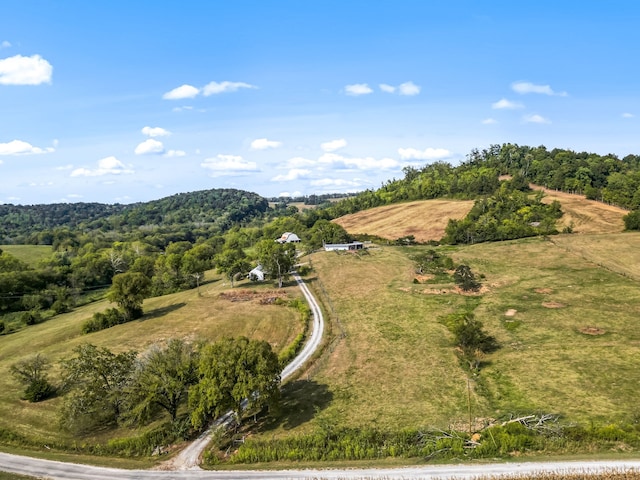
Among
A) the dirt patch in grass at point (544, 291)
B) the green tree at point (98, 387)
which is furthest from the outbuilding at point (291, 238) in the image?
the green tree at point (98, 387)

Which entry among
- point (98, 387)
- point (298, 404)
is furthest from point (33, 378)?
point (298, 404)

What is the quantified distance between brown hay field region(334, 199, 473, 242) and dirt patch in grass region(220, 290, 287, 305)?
69.3 m

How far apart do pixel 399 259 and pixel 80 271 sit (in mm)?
112136

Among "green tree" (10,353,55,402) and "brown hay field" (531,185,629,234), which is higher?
"brown hay field" (531,185,629,234)

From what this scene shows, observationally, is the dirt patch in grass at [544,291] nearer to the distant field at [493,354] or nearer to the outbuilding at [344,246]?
the distant field at [493,354]

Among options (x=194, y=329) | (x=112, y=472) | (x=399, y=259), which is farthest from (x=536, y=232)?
(x=112, y=472)

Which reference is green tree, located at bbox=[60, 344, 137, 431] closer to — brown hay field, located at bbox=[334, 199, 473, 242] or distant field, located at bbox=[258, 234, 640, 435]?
distant field, located at bbox=[258, 234, 640, 435]

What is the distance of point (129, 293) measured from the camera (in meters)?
78.4

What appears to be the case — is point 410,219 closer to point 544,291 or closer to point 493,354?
point 544,291

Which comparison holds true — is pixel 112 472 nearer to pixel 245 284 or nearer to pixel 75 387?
pixel 75 387

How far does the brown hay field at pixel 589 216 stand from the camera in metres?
122

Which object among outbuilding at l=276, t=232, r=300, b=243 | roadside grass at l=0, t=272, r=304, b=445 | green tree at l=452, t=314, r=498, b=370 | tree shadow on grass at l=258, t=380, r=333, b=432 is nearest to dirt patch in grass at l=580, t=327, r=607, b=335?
green tree at l=452, t=314, r=498, b=370

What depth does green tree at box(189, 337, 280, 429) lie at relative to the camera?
42.3m

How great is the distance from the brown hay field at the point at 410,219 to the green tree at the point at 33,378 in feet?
375
